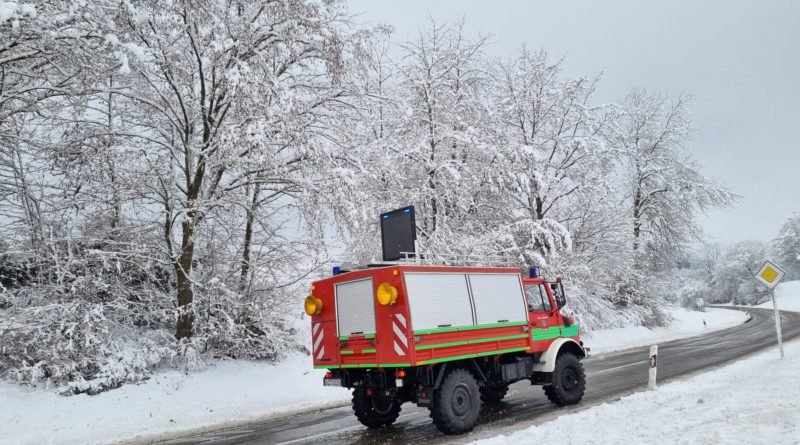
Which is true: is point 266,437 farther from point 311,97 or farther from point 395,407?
point 311,97

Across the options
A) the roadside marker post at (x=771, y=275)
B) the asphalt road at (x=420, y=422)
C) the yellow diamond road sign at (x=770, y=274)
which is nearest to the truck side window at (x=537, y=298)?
the asphalt road at (x=420, y=422)

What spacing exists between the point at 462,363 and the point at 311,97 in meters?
7.68

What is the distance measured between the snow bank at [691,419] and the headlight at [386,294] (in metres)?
2.19

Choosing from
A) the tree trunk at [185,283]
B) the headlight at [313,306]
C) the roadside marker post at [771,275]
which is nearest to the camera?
the headlight at [313,306]

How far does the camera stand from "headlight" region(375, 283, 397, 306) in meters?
7.25

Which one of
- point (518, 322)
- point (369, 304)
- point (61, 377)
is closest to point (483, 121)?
point (518, 322)

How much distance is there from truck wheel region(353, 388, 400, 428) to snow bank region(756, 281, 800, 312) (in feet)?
191

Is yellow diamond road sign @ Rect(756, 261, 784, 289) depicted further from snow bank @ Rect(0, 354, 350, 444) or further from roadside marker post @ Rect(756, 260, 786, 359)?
snow bank @ Rect(0, 354, 350, 444)

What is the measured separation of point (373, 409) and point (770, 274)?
1141 cm

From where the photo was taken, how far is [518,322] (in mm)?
8891

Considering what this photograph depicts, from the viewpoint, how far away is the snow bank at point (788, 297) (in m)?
54.4

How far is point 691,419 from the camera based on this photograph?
6.74m

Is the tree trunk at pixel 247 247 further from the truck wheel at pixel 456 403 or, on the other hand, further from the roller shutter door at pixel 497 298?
the truck wheel at pixel 456 403

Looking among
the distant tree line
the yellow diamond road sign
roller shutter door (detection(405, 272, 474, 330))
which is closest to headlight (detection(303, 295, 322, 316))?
roller shutter door (detection(405, 272, 474, 330))
